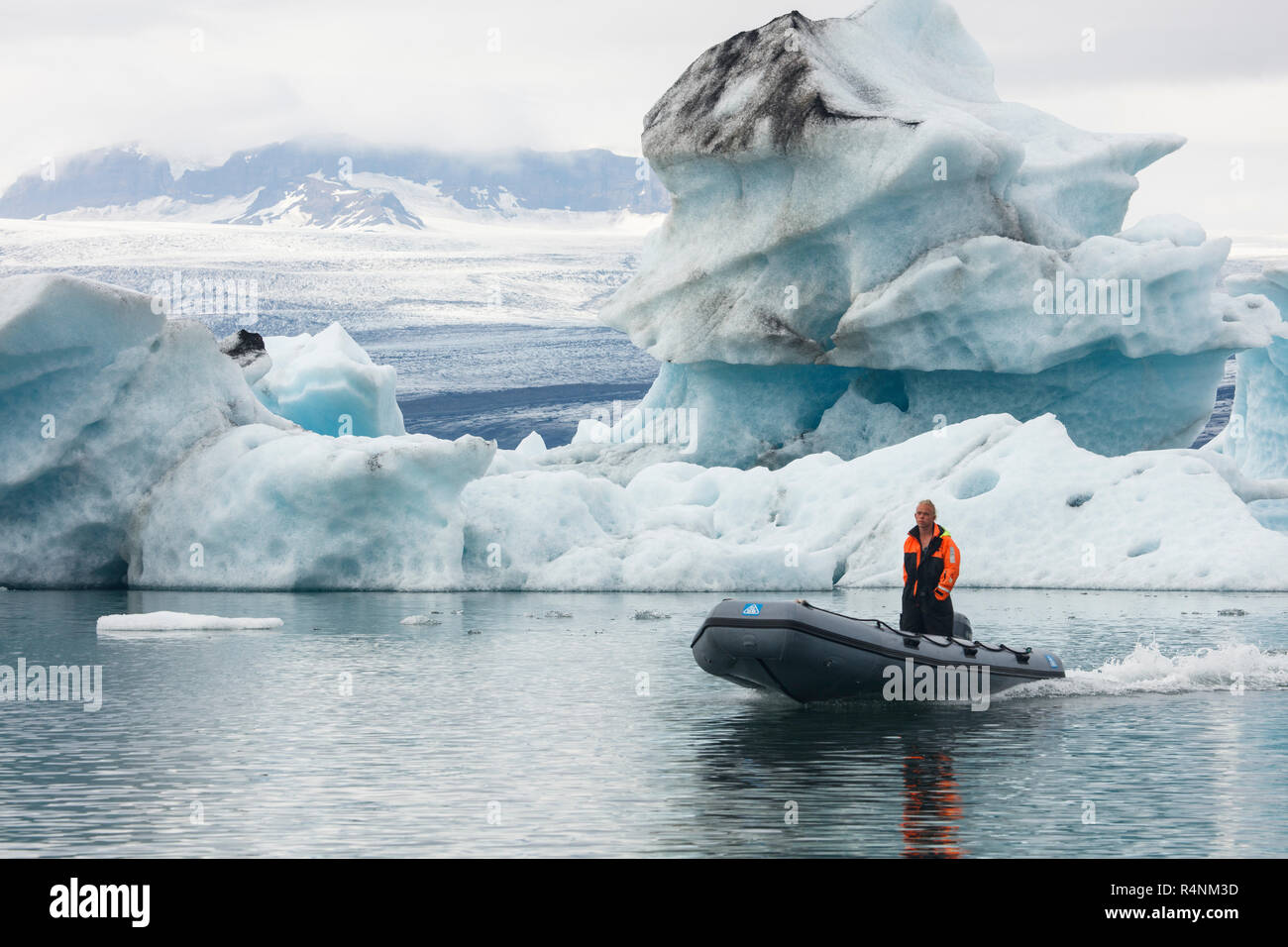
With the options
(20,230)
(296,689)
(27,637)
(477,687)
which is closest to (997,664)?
(477,687)

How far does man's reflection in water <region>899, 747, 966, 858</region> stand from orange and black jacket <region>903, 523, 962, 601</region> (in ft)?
5.96

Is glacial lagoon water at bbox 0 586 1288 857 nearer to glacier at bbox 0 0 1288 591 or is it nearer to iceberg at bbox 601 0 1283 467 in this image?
glacier at bbox 0 0 1288 591

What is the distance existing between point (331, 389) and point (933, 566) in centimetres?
2024

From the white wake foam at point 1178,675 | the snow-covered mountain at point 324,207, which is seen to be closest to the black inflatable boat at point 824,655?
the white wake foam at point 1178,675

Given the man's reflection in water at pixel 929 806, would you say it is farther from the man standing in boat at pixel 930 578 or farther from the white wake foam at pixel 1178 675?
the white wake foam at pixel 1178 675

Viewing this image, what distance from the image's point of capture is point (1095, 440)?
29.4m

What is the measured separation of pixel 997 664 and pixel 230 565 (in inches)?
477

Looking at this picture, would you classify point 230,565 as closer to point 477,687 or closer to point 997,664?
point 477,687

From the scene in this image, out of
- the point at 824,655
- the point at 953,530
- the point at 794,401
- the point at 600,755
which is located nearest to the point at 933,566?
the point at 824,655

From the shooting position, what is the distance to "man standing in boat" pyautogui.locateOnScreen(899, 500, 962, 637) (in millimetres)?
10641

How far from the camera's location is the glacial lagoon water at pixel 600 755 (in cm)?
680

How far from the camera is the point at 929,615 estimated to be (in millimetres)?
10695

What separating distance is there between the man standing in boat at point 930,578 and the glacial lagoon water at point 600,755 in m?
0.57

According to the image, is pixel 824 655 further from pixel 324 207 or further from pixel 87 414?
pixel 324 207
